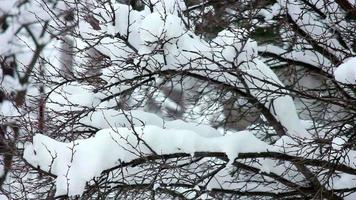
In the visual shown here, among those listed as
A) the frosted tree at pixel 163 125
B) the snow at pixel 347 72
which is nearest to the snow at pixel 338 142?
the frosted tree at pixel 163 125

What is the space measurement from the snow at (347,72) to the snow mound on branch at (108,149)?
111 cm

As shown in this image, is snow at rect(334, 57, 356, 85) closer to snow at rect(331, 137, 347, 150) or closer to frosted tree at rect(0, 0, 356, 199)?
frosted tree at rect(0, 0, 356, 199)

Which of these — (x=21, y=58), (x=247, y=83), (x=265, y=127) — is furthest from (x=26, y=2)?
(x=247, y=83)

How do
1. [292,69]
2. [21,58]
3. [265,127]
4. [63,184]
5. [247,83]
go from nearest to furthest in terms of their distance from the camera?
[63,184]
[247,83]
[292,69]
[265,127]
[21,58]

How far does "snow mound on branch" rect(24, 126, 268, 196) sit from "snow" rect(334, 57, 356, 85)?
1107mm

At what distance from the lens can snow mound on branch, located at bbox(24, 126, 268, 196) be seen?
577 cm

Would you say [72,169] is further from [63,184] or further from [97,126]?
[97,126]

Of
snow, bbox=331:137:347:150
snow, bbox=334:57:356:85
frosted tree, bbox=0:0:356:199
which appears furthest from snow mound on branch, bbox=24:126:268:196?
snow, bbox=334:57:356:85

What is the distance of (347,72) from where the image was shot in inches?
215

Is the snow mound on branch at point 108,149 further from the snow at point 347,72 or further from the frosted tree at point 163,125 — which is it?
the snow at point 347,72

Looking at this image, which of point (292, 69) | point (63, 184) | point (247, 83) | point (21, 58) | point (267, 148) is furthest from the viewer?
point (21, 58)

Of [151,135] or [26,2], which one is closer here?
[151,135]

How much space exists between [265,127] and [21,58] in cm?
753

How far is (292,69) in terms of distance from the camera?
25.6 feet
